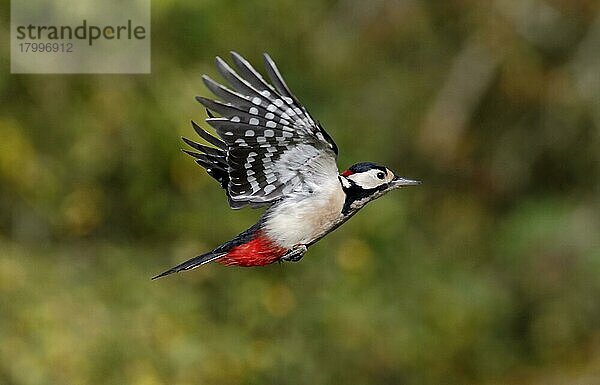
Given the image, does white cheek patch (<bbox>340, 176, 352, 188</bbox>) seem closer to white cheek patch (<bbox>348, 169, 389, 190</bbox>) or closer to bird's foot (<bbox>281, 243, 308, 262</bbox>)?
white cheek patch (<bbox>348, 169, 389, 190</bbox>)

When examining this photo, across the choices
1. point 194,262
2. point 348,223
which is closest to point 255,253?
point 194,262

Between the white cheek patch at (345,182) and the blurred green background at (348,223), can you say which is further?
the blurred green background at (348,223)

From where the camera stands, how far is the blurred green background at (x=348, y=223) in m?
7.23

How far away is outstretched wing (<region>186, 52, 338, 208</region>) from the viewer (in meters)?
1.70

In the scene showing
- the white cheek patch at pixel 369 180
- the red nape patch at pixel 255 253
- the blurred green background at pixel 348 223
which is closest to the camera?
the red nape patch at pixel 255 253

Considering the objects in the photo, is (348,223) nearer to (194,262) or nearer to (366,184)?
(366,184)

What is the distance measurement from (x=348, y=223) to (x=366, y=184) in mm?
6577

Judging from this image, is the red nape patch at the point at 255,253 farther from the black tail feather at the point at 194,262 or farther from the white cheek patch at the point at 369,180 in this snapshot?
the white cheek patch at the point at 369,180

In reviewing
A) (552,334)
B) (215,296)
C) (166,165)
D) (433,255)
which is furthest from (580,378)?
(166,165)

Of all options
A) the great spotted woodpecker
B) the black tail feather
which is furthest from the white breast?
the black tail feather

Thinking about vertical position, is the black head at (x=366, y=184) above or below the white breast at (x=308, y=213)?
above

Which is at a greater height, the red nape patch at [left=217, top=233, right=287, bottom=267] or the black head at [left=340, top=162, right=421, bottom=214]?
the black head at [left=340, top=162, right=421, bottom=214]

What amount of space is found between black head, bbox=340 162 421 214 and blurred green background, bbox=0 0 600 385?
199 inches

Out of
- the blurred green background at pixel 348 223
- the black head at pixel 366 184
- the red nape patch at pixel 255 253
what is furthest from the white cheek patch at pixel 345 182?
the blurred green background at pixel 348 223
